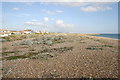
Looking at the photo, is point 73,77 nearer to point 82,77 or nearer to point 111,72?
point 82,77

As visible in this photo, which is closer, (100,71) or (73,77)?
(73,77)

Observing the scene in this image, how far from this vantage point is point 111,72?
5.75 m

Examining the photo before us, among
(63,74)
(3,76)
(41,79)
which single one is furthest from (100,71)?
(3,76)

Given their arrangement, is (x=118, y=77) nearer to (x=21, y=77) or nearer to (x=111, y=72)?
(x=111, y=72)

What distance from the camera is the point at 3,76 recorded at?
6086 mm

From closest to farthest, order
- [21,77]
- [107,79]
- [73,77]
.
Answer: [107,79], [73,77], [21,77]

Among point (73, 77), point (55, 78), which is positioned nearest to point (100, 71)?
point (73, 77)

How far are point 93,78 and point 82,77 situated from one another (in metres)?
0.58

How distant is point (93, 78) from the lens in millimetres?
5203

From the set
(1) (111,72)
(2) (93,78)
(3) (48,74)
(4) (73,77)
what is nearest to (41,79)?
(3) (48,74)

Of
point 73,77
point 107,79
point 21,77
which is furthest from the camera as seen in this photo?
point 21,77

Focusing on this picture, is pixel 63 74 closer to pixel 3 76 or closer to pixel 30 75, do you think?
pixel 30 75

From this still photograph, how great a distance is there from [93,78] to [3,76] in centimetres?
546

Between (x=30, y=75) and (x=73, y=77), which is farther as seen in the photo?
(x=30, y=75)
